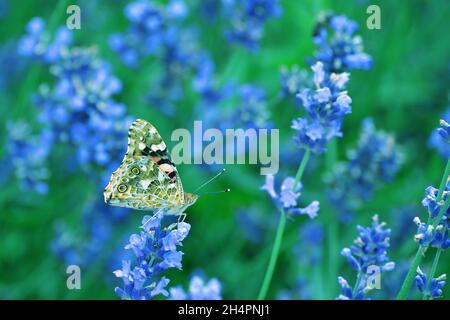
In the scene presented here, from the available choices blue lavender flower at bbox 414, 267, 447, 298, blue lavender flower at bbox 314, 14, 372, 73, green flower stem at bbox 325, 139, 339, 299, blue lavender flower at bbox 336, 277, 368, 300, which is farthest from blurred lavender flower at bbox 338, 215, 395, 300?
green flower stem at bbox 325, 139, 339, 299

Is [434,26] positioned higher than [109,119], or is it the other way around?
[434,26]

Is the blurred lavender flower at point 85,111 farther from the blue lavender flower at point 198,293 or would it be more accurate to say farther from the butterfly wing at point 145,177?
the blue lavender flower at point 198,293

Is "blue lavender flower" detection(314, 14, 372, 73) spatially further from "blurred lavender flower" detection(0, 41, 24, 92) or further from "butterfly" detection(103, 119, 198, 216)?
"blurred lavender flower" detection(0, 41, 24, 92)

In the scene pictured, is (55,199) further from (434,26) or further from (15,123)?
(434,26)

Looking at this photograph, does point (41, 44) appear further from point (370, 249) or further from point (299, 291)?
point (370, 249)

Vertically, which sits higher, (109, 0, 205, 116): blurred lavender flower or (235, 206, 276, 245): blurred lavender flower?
(109, 0, 205, 116): blurred lavender flower

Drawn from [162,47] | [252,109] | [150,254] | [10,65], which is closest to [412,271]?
[150,254]
